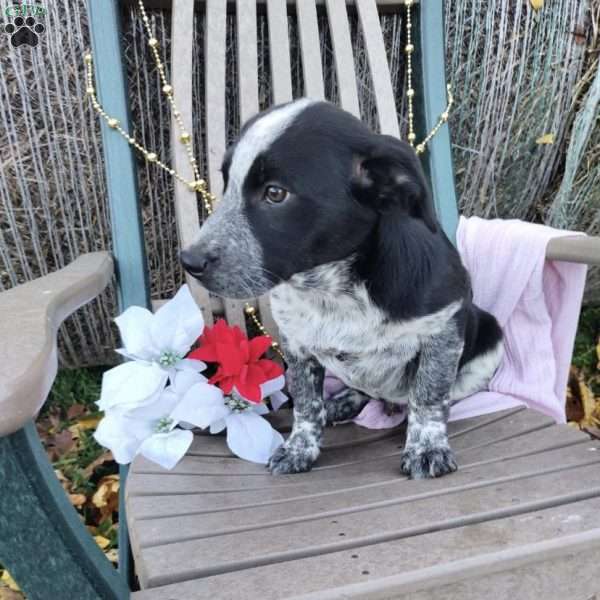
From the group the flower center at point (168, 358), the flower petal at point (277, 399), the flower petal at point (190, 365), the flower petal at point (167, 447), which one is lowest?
the flower petal at point (277, 399)

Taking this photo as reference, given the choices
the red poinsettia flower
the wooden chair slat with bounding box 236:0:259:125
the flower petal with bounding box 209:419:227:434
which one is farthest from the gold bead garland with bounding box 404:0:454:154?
the flower petal with bounding box 209:419:227:434

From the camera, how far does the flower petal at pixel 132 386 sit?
158 centimetres

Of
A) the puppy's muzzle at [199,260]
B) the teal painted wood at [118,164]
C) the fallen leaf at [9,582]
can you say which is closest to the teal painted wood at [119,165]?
the teal painted wood at [118,164]

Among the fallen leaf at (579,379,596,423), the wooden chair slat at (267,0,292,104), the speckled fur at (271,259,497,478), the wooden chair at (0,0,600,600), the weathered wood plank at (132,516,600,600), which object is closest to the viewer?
the wooden chair at (0,0,600,600)

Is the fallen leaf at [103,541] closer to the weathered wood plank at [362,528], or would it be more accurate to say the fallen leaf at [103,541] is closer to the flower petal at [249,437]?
the flower petal at [249,437]

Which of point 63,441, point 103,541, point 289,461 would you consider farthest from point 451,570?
point 63,441

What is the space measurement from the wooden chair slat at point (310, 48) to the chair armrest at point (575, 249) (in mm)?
745

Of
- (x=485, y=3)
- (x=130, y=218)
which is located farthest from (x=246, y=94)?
(x=485, y=3)

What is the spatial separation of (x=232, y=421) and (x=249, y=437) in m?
0.05

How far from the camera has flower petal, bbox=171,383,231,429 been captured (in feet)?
5.18

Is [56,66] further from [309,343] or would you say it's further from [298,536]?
[298,536]

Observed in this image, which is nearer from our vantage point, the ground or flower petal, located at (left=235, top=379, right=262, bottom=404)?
flower petal, located at (left=235, top=379, right=262, bottom=404)

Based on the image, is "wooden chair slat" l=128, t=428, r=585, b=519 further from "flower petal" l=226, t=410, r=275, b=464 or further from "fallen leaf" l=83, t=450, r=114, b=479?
"fallen leaf" l=83, t=450, r=114, b=479

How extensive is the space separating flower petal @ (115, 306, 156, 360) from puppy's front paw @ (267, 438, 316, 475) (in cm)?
39
